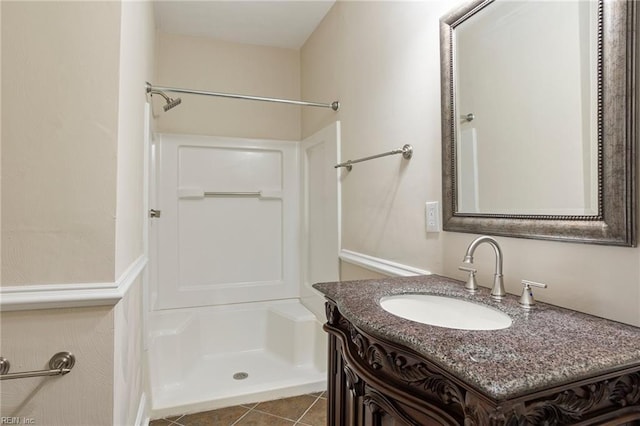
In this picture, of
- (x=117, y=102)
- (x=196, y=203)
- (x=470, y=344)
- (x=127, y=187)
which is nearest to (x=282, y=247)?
(x=196, y=203)

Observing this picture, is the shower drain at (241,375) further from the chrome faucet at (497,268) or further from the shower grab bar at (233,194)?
the chrome faucet at (497,268)

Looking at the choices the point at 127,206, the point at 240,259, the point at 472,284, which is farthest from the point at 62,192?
the point at 240,259

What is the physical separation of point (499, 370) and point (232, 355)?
2461 millimetres

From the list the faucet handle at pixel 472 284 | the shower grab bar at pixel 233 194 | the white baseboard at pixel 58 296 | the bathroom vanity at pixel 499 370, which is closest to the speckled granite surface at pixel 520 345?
the bathroom vanity at pixel 499 370

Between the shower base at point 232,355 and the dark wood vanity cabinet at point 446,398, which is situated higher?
the dark wood vanity cabinet at point 446,398

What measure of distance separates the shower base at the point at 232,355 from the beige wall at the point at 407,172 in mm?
799

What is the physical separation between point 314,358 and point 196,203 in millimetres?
1518

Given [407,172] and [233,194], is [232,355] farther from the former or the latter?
[407,172]

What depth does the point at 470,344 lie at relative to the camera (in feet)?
2.08

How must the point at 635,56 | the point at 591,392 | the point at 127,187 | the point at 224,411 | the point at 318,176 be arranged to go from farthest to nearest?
the point at 318,176 < the point at 224,411 < the point at 127,187 < the point at 635,56 < the point at 591,392

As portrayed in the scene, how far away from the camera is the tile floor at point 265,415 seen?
1821 millimetres

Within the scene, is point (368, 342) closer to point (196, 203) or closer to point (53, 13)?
point (53, 13)

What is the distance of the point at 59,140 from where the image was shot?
98cm

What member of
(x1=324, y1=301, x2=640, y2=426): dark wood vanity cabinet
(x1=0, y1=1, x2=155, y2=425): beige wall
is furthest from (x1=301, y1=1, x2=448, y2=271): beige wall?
(x1=0, y1=1, x2=155, y2=425): beige wall
